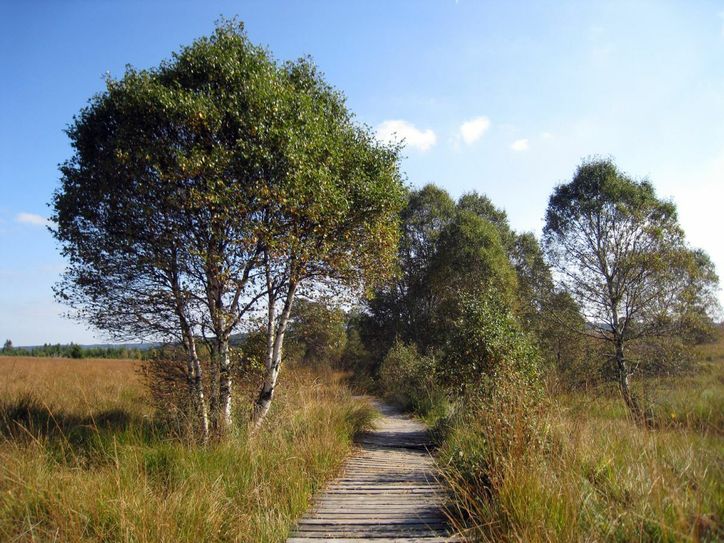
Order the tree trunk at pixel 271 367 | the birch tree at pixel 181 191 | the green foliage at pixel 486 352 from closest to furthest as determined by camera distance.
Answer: the birch tree at pixel 181 191
the tree trunk at pixel 271 367
the green foliage at pixel 486 352

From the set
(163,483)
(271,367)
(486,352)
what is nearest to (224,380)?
(271,367)

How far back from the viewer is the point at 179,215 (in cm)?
707

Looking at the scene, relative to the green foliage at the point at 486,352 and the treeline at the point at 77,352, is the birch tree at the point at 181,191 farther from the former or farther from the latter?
the treeline at the point at 77,352

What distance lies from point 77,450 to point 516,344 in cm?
850

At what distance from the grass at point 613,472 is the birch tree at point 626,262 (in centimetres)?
1137

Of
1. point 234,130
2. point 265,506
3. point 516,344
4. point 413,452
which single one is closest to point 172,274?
point 234,130

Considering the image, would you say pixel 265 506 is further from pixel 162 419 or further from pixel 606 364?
pixel 606 364

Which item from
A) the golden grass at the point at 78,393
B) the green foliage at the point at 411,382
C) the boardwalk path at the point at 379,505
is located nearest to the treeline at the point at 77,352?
the golden grass at the point at 78,393

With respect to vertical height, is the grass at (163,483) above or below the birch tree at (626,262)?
below

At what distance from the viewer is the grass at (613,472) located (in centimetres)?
269

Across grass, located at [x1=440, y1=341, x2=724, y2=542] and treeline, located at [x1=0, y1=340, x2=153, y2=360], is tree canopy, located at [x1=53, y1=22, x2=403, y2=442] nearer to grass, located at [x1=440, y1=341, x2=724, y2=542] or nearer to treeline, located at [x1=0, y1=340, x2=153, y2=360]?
grass, located at [x1=440, y1=341, x2=724, y2=542]

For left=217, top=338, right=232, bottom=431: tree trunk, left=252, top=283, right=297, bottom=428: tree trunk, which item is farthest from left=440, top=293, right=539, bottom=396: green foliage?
left=217, top=338, right=232, bottom=431: tree trunk

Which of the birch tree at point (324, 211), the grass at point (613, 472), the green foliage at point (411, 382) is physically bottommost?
the green foliage at point (411, 382)

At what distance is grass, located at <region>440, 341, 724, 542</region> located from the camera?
106 inches
